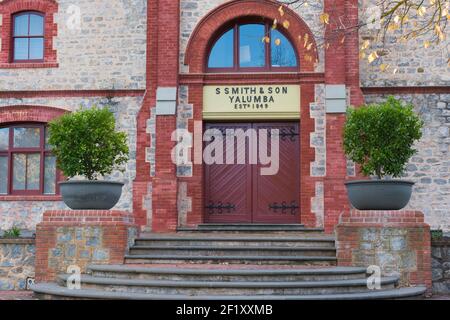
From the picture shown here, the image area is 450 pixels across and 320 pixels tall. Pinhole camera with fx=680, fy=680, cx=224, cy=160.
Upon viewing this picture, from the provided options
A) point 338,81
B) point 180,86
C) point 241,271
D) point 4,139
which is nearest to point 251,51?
point 180,86

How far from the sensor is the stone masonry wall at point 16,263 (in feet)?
38.7

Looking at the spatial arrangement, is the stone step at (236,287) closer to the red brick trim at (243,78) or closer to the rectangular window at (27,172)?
the red brick trim at (243,78)

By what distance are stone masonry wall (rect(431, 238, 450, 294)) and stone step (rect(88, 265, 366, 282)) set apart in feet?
4.95

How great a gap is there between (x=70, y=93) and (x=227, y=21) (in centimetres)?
403

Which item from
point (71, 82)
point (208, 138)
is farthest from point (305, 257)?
point (71, 82)

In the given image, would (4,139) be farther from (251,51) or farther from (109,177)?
(251,51)

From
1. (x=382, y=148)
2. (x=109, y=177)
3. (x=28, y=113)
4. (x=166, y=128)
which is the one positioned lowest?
(x=109, y=177)

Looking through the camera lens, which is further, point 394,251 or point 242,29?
point 242,29

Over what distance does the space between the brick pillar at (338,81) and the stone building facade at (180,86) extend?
0.07 feet

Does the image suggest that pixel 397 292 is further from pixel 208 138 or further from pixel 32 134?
pixel 32 134

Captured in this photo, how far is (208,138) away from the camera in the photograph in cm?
1549

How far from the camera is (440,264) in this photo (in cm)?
1115

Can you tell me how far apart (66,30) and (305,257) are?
8450 mm

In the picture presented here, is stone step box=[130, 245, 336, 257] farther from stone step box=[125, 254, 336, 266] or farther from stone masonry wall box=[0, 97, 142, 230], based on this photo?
stone masonry wall box=[0, 97, 142, 230]
